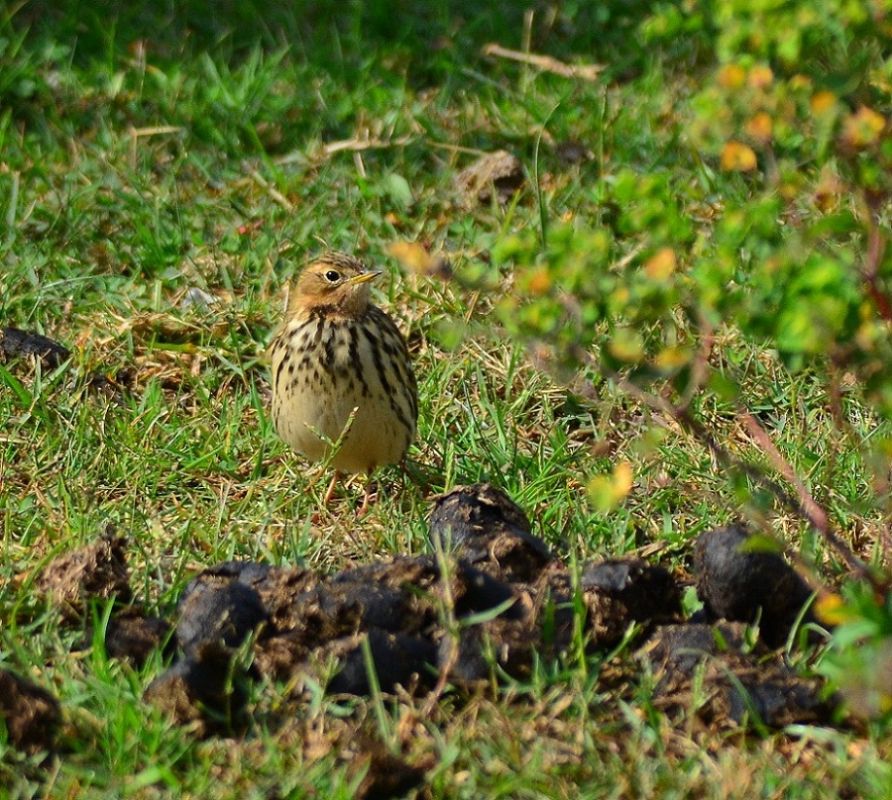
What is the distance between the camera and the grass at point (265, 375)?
412 centimetres

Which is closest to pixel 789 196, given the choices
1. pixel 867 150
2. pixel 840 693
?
pixel 867 150

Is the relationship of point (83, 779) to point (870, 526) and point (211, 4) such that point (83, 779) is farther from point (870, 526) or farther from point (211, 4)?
point (211, 4)

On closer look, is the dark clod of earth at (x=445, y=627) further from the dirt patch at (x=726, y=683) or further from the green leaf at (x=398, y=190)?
the green leaf at (x=398, y=190)

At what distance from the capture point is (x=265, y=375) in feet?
21.7

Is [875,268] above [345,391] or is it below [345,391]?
above

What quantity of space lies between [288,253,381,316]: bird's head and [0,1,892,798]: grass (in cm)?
49

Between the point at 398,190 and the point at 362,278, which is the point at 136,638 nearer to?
the point at 362,278

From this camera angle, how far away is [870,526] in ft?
17.4

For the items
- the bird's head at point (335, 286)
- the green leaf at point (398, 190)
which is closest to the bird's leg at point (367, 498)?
the bird's head at point (335, 286)

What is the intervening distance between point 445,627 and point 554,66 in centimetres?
489

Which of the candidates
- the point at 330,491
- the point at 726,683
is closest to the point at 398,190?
the point at 330,491

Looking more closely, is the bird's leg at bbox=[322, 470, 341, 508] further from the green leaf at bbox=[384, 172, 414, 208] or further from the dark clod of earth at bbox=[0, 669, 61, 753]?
the green leaf at bbox=[384, 172, 414, 208]

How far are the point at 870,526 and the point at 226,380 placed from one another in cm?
260

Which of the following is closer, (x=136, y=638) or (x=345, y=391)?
(x=136, y=638)
